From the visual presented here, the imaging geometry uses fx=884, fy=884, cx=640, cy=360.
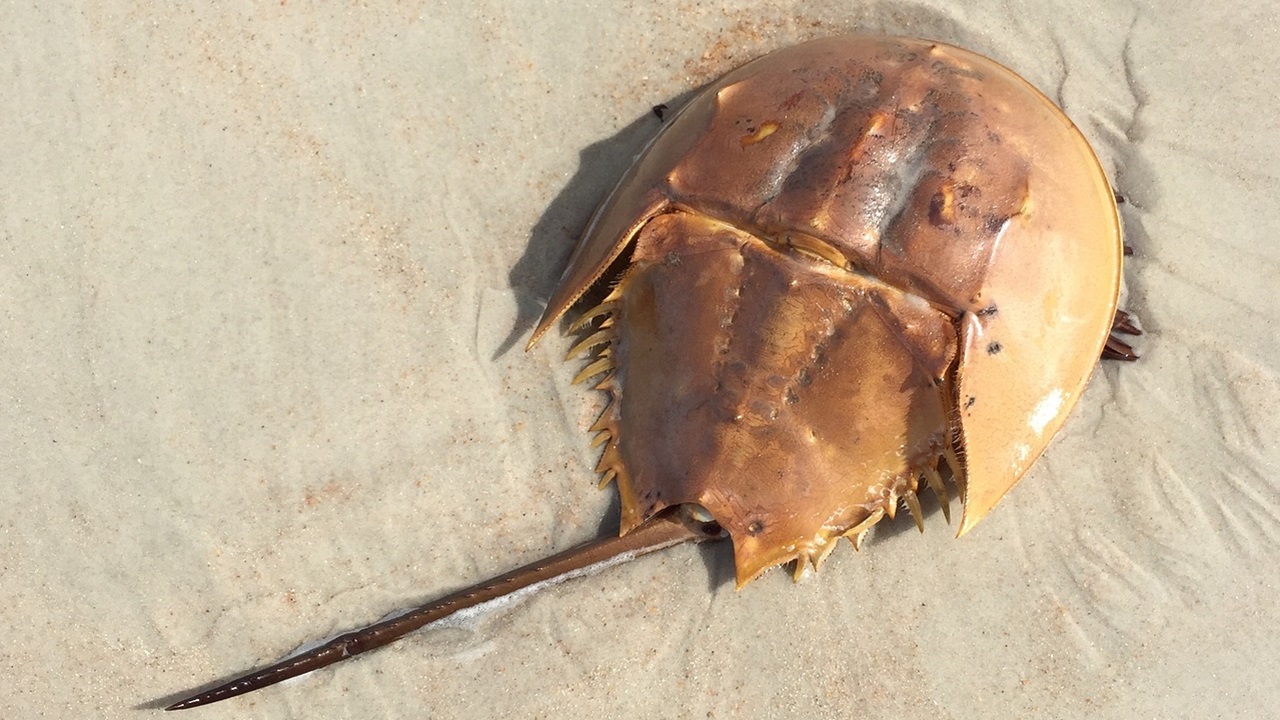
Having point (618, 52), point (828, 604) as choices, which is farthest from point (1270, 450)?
point (618, 52)

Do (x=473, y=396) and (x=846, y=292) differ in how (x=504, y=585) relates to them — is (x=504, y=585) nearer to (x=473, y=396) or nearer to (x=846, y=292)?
(x=473, y=396)

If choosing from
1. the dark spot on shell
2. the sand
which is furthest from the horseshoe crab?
the sand

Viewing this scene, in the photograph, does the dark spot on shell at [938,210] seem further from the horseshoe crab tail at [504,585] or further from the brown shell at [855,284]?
the horseshoe crab tail at [504,585]

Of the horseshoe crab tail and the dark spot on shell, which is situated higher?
the dark spot on shell

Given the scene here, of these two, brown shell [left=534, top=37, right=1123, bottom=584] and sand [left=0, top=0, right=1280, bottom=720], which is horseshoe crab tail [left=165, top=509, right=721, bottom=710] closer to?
brown shell [left=534, top=37, right=1123, bottom=584]

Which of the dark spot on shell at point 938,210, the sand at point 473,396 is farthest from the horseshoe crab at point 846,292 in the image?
the sand at point 473,396

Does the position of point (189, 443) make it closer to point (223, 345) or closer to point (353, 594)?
point (223, 345)
